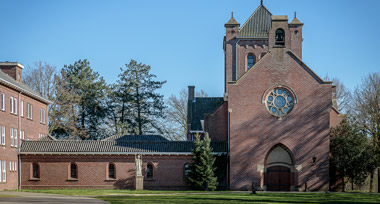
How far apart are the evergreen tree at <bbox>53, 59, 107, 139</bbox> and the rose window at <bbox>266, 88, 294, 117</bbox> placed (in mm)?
28990

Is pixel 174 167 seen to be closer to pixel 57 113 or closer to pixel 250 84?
pixel 250 84

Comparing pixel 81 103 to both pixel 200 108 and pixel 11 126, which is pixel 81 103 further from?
pixel 11 126

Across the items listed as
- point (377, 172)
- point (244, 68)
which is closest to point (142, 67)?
point (244, 68)

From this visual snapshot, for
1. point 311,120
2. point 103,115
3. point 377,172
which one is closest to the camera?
point 311,120

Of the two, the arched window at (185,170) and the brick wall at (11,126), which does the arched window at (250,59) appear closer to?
the arched window at (185,170)

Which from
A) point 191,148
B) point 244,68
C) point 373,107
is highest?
point 244,68

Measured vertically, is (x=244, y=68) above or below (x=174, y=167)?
above

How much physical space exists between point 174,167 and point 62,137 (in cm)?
2710

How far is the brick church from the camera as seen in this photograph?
47562 millimetres

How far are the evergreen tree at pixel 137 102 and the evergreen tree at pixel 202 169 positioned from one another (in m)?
29.2

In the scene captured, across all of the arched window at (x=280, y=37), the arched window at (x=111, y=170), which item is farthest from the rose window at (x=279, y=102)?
the arched window at (x=111, y=170)

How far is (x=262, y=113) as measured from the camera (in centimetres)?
4784

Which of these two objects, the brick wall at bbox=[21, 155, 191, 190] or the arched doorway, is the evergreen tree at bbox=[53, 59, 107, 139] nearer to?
the brick wall at bbox=[21, 155, 191, 190]

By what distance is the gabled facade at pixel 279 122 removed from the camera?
4750cm
